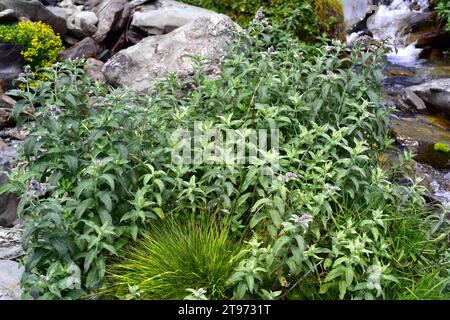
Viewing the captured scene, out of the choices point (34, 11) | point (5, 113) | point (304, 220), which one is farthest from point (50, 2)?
point (304, 220)

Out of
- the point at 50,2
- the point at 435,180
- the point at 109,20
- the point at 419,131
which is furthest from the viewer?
the point at 50,2

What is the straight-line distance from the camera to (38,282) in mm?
3039

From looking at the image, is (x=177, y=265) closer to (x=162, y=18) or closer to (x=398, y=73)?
(x=162, y=18)

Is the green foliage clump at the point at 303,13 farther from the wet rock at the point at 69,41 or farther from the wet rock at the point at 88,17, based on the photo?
the wet rock at the point at 69,41

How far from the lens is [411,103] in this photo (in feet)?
26.8

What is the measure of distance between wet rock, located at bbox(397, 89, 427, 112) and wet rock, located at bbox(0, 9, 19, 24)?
675 cm

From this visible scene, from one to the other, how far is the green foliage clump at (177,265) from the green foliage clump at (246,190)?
0.33 feet

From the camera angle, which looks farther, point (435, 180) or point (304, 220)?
point (435, 180)

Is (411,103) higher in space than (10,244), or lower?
lower

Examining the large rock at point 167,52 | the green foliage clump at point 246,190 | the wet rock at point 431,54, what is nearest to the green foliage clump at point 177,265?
the green foliage clump at point 246,190

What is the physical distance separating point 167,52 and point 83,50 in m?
2.45

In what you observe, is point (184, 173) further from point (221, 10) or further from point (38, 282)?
point (221, 10)

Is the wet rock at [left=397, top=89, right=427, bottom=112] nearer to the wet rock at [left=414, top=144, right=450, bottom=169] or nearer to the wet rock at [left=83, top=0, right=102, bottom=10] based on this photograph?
the wet rock at [left=414, top=144, right=450, bottom=169]
